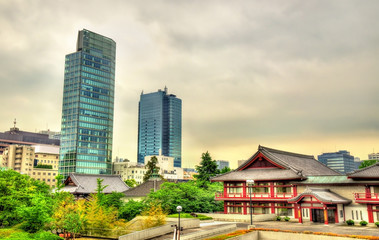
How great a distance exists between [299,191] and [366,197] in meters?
10.1

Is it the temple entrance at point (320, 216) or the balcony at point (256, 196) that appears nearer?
the temple entrance at point (320, 216)

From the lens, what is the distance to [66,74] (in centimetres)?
15512

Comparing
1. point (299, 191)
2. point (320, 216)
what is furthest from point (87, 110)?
point (320, 216)

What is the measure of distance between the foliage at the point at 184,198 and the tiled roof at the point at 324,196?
16.7 meters

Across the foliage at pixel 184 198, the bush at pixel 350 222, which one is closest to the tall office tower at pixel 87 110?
the foliage at pixel 184 198

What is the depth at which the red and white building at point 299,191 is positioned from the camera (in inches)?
1815

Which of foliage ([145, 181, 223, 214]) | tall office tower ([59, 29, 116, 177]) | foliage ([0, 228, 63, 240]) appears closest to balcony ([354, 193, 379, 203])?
foliage ([145, 181, 223, 214])

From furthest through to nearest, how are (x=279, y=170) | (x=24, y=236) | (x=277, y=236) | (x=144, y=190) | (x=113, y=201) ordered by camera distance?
1. (x=144, y=190)
2. (x=113, y=201)
3. (x=279, y=170)
4. (x=277, y=236)
5. (x=24, y=236)

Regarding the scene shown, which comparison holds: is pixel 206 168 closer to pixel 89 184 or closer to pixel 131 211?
pixel 89 184

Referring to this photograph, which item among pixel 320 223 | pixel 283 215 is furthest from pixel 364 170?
pixel 283 215

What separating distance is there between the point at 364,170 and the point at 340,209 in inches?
253

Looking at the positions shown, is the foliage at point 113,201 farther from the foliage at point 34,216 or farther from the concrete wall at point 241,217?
the foliage at point 34,216

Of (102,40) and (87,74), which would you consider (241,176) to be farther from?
(102,40)

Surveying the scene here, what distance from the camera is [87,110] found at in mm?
150500
